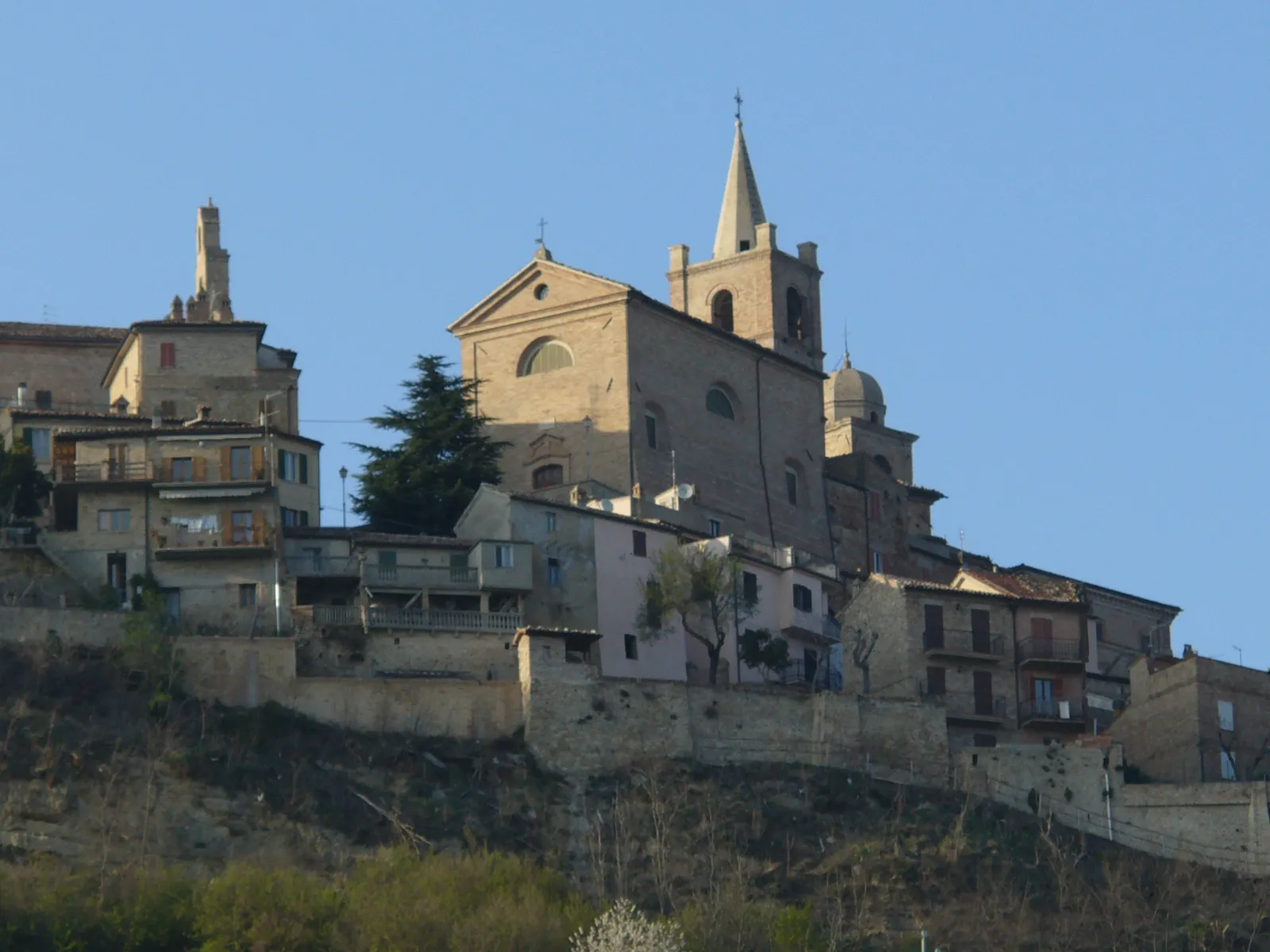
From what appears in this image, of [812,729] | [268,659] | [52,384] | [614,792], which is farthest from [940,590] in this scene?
[52,384]

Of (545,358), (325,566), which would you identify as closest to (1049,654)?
(325,566)

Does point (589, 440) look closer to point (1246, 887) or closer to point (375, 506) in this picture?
point (375, 506)

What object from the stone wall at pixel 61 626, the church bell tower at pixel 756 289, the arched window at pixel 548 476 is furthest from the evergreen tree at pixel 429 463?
the church bell tower at pixel 756 289

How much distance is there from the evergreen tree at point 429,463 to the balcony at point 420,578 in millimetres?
6210

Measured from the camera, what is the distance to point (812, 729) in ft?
250

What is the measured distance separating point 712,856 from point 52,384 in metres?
33.3

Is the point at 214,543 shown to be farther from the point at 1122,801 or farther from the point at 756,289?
the point at 756,289

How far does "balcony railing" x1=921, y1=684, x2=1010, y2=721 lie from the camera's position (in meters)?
80.9

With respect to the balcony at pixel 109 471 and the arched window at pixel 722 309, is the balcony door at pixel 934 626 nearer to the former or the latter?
the balcony at pixel 109 471

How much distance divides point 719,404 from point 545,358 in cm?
581

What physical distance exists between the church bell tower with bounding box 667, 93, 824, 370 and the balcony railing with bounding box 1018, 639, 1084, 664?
99.9 feet

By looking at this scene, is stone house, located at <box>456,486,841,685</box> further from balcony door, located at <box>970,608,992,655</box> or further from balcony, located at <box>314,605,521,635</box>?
balcony door, located at <box>970,608,992,655</box>

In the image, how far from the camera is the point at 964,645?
269ft

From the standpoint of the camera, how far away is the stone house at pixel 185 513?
76875 millimetres
